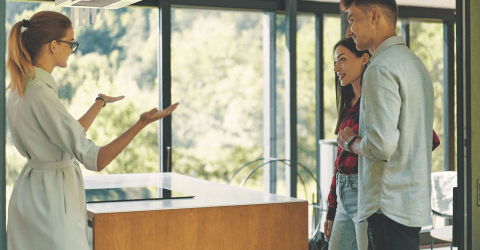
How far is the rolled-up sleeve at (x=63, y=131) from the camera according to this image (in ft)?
5.48

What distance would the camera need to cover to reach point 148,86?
4.76 meters

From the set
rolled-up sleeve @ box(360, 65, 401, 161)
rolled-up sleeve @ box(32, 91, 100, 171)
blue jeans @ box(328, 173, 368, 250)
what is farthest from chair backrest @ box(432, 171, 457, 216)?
rolled-up sleeve @ box(32, 91, 100, 171)

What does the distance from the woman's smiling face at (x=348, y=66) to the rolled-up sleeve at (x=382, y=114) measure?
21.7 inches

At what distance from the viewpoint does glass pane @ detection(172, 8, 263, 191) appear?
4.88 m

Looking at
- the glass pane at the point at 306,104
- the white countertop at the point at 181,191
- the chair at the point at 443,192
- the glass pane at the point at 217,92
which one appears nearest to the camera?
the white countertop at the point at 181,191

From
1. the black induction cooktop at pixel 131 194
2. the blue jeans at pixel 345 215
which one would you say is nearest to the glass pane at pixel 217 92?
the black induction cooktop at pixel 131 194

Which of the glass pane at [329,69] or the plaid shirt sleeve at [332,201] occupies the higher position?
the glass pane at [329,69]

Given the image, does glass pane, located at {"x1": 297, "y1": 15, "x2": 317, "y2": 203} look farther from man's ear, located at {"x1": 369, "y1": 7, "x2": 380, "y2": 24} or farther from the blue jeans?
man's ear, located at {"x1": 369, "y1": 7, "x2": 380, "y2": 24}

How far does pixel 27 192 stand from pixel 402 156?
3.56 feet

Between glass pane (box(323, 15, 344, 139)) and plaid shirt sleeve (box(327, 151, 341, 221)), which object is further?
glass pane (box(323, 15, 344, 139))

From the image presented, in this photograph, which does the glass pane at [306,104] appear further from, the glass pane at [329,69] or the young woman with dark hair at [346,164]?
the young woman with dark hair at [346,164]

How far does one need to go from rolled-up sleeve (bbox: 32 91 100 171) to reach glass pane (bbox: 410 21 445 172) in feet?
14.7

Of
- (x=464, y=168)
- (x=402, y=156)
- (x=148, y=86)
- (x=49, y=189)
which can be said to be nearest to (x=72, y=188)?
(x=49, y=189)

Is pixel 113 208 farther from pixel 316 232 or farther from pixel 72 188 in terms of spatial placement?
pixel 316 232
